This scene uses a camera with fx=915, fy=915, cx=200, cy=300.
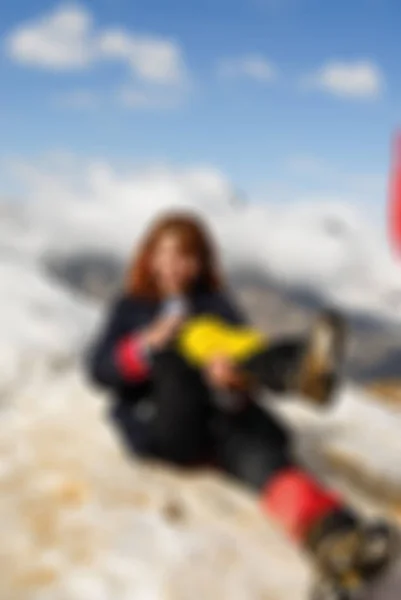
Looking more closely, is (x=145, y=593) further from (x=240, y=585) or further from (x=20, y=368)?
(x=20, y=368)

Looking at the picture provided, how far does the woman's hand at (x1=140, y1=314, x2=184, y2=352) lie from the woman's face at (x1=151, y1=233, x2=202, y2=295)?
216 millimetres

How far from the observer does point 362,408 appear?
5551 millimetres

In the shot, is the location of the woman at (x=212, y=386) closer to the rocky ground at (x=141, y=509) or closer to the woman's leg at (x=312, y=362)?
the woman's leg at (x=312, y=362)

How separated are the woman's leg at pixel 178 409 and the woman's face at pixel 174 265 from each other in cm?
49

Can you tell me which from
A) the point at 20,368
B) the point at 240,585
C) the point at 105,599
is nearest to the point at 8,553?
the point at 105,599

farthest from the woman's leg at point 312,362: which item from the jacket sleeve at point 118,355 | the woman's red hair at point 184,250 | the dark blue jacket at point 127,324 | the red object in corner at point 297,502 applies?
the woman's red hair at point 184,250

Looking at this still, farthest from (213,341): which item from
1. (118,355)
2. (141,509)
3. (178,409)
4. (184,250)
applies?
(141,509)

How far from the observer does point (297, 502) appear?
11.6ft

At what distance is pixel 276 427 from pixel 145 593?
1.20 metres

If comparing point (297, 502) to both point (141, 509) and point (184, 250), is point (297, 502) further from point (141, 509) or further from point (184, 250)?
point (184, 250)

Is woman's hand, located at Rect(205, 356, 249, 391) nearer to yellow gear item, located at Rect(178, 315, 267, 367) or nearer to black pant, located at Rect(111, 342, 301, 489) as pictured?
yellow gear item, located at Rect(178, 315, 267, 367)

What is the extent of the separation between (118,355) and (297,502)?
1074 mm

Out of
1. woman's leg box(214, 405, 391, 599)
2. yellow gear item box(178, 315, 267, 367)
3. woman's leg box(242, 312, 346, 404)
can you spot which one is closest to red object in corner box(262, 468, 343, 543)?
woman's leg box(214, 405, 391, 599)

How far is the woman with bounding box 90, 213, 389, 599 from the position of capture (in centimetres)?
327
